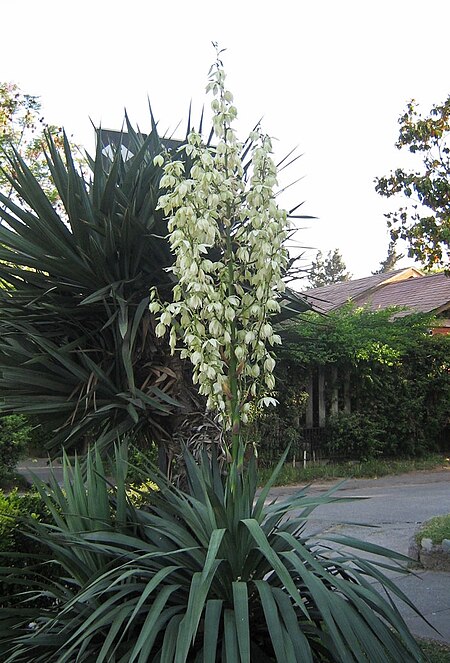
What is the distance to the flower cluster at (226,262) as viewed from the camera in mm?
3547

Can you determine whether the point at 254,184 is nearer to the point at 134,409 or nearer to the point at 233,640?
the point at 134,409

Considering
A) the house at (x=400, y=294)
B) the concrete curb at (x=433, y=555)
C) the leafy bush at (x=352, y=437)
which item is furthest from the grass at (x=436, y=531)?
the house at (x=400, y=294)

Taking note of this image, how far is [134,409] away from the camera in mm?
4434

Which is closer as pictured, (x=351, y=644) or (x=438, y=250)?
(x=351, y=644)

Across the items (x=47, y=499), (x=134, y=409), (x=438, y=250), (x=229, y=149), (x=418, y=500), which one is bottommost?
(x=418, y=500)

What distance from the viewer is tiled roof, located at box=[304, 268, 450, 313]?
69.0 ft

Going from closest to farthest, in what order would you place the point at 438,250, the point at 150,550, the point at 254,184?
the point at 150,550 < the point at 254,184 < the point at 438,250

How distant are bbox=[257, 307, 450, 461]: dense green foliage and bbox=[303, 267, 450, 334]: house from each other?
273 centimetres

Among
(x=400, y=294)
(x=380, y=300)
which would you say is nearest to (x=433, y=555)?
(x=400, y=294)

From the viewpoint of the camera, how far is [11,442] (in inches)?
459

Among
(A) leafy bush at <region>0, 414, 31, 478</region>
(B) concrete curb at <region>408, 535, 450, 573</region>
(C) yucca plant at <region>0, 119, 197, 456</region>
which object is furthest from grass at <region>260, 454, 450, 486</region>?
(C) yucca plant at <region>0, 119, 197, 456</region>

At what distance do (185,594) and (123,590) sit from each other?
0.95 ft

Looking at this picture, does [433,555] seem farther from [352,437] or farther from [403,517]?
[352,437]

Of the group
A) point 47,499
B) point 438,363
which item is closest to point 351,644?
point 47,499
